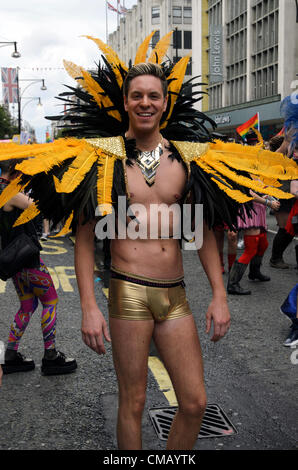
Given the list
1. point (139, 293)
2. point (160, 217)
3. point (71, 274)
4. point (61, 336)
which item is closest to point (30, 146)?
point (160, 217)

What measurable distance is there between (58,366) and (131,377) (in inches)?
84.0

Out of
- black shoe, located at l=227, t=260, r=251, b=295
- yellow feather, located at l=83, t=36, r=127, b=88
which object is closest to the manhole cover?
yellow feather, located at l=83, t=36, r=127, b=88

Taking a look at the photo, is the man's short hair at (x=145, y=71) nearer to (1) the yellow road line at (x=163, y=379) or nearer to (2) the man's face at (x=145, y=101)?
(2) the man's face at (x=145, y=101)

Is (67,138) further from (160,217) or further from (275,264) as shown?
(275,264)

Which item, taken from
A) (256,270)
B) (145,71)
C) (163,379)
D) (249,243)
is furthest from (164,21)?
(145,71)

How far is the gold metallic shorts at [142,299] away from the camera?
274cm

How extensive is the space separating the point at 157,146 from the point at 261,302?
454 cm

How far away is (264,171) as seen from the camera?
308 centimetres

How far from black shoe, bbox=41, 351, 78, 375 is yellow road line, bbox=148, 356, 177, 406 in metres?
0.67

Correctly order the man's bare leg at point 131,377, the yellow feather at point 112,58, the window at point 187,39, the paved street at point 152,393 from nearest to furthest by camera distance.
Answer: the man's bare leg at point 131,377
the yellow feather at point 112,58
the paved street at point 152,393
the window at point 187,39

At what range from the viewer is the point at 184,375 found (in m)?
2.70

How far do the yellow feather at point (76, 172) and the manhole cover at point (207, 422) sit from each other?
5.64 ft

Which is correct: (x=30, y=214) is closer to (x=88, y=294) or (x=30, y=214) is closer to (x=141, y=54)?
(x=88, y=294)

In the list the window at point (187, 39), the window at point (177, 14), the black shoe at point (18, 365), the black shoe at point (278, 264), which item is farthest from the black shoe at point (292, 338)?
the window at point (187, 39)
